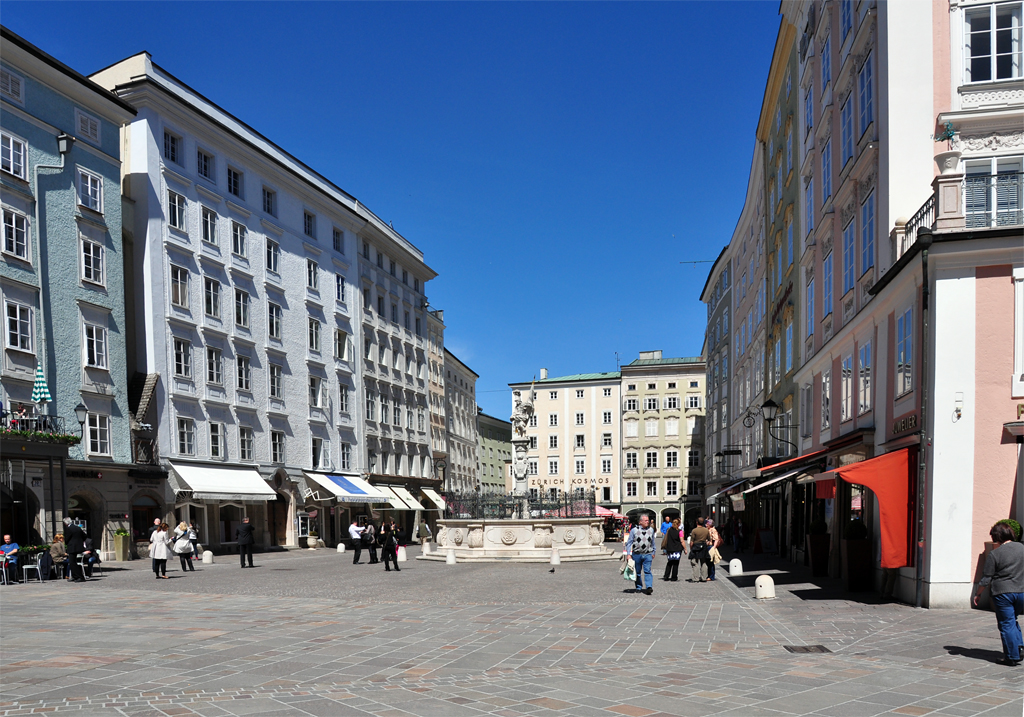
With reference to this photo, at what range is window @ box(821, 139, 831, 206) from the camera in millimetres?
25109

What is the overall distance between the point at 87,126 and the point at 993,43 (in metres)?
30.8

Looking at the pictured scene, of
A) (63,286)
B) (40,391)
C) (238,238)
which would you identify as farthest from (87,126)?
(238,238)

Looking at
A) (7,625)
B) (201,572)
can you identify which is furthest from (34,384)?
A: (7,625)

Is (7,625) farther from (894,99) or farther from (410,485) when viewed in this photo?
(410,485)

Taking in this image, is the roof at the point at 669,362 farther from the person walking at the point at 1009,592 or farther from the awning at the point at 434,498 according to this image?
the person walking at the point at 1009,592

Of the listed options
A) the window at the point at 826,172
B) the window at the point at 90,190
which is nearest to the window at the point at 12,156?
the window at the point at 90,190

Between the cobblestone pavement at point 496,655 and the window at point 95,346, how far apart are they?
51.7ft

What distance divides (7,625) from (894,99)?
743 inches

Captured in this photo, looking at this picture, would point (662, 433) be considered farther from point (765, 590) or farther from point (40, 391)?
point (765, 590)

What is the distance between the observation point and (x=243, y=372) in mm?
43969

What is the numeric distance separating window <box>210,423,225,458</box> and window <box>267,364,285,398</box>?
483 centimetres

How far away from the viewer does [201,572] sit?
27.3m

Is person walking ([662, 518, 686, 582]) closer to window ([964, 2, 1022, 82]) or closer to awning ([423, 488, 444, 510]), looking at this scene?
window ([964, 2, 1022, 82])

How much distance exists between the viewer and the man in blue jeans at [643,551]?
60.8 ft
